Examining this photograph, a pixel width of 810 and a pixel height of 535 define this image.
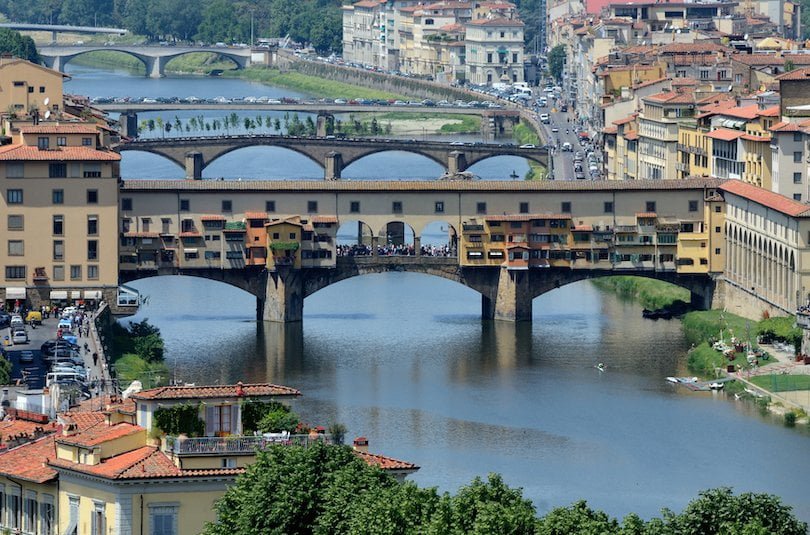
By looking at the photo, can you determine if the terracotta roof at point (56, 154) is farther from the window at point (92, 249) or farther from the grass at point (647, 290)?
the grass at point (647, 290)

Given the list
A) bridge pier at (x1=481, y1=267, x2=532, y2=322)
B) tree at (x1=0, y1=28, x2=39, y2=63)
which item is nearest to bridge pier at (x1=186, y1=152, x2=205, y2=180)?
tree at (x1=0, y1=28, x2=39, y2=63)

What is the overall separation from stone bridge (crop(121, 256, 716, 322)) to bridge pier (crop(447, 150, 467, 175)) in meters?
36.6

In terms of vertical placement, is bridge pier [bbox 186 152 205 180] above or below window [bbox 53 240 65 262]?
above

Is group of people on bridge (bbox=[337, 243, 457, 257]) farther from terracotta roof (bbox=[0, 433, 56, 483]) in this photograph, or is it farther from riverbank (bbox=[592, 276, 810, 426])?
terracotta roof (bbox=[0, 433, 56, 483])

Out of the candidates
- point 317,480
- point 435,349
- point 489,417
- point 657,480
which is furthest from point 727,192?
point 317,480

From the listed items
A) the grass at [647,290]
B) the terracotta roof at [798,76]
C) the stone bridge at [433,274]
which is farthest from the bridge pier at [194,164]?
the stone bridge at [433,274]

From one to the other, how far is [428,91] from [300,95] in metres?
16.0

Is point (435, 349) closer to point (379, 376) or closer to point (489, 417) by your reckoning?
point (379, 376)

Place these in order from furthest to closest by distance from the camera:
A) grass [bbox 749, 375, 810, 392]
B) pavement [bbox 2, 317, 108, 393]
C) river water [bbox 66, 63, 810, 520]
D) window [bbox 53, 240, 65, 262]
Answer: window [bbox 53, 240, 65, 262], grass [bbox 749, 375, 810, 392], pavement [bbox 2, 317, 108, 393], river water [bbox 66, 63, 810, 520]

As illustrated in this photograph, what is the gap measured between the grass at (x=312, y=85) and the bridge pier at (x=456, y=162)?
50.7 metres

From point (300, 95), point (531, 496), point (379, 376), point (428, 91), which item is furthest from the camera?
point (300, 95)

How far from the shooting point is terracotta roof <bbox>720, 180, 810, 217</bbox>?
7829cm

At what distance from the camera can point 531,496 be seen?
53125mm

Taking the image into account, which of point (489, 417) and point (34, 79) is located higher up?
point (34, 79)
